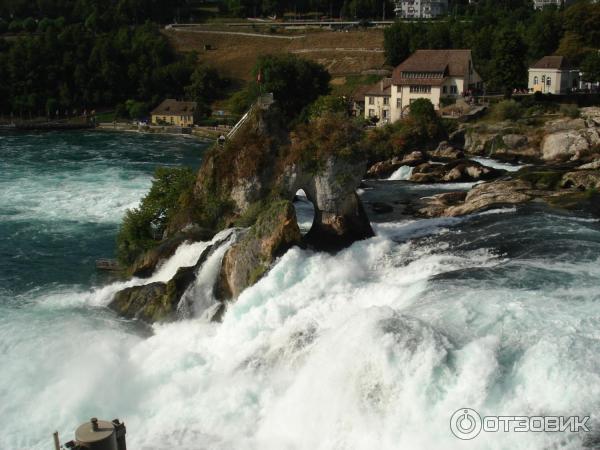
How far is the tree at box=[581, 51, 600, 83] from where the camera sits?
79875mm

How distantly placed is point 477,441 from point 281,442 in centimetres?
618

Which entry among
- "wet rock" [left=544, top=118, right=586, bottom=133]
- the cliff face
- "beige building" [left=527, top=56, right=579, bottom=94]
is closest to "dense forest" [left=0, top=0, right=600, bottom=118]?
"beige building" [left=527, top=56, right=579, bottom=94]

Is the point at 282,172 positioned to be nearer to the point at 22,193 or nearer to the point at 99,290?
the point at 99,290

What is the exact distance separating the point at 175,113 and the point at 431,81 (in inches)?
A: 1665

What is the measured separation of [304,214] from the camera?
136 feet

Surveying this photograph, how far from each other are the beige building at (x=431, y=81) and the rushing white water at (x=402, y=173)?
2245 centimetres

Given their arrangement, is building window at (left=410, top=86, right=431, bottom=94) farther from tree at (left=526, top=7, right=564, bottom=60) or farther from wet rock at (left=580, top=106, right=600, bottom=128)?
tree at (left=526, top=7, right=564, bottom=60)

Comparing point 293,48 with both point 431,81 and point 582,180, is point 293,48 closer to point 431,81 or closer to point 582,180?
point 431,81

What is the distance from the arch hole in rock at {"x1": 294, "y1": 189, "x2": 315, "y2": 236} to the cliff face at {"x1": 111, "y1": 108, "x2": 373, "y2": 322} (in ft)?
8.02

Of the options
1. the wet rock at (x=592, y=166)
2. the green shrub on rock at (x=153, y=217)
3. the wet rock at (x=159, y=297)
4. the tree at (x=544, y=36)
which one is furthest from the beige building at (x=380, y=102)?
the wet rock at (x=159, y=297)

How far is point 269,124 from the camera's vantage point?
36.0 metres

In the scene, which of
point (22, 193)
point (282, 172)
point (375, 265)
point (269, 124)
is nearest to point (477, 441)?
point (375, 265)

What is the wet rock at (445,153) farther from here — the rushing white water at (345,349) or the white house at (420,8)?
the white house at (420,8)

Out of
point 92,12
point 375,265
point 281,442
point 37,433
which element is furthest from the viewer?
point 92,12
